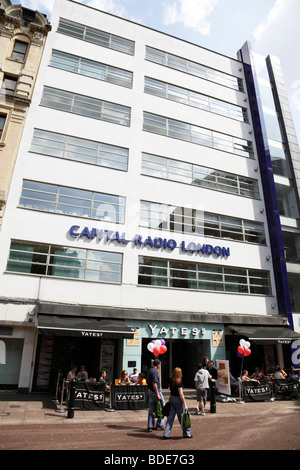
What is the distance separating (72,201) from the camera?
51.2 feet

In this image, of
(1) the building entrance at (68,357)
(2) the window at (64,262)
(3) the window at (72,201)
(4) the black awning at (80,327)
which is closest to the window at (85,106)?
(3) the window at (72,201)

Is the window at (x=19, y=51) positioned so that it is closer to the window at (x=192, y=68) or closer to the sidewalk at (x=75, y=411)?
the window at (x=192, y=68)

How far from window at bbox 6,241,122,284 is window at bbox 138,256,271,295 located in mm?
1677

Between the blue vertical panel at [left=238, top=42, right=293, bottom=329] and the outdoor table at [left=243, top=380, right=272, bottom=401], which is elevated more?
the blue vertical panel at [left=238, top=42, right=293, bottom=329]

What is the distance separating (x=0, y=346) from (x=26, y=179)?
25.9ft

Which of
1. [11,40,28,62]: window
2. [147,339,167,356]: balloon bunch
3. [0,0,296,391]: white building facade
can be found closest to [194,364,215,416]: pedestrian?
[147,339,167,356]: balloon bunch

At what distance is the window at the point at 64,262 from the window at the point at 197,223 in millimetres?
2969

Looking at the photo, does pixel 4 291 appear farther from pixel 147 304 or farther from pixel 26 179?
pixel 147 304

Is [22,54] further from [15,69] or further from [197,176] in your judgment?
[197,176]

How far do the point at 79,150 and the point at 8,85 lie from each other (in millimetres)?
5421

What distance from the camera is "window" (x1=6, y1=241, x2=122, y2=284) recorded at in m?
13.9

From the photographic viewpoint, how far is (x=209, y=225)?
60.3 ft

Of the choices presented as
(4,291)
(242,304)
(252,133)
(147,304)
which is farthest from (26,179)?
(252,133)

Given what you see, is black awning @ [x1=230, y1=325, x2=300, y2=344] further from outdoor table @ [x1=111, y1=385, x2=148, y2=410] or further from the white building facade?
outdoor table @ [x1=111, y1=385, x2=148, y2=410]
